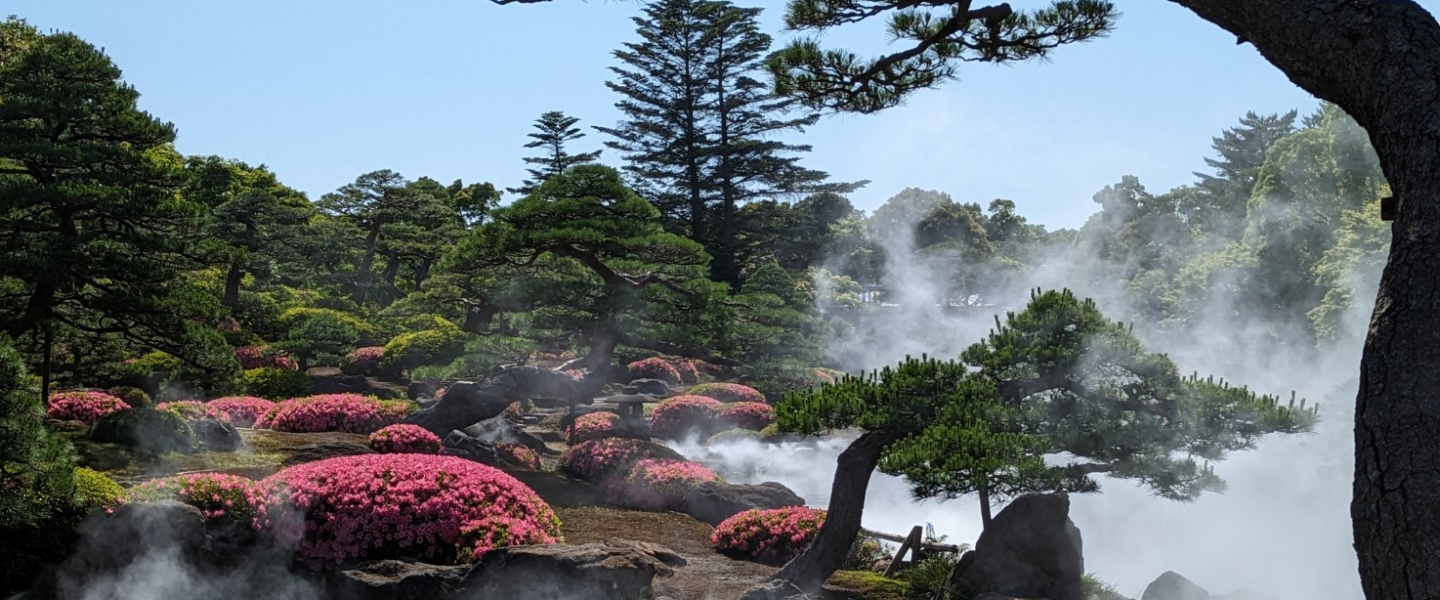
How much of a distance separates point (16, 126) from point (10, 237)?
4.18 feet

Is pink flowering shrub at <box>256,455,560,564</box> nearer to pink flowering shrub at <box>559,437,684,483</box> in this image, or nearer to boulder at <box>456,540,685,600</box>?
boulder at <box>456,540,685,600</box>

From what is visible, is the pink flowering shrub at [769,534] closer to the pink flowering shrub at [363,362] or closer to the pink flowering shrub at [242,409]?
the pink flowering shrub at [242,409]

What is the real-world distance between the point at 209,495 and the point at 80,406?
25.1 feet

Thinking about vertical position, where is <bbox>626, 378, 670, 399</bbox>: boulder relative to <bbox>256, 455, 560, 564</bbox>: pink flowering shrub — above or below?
above

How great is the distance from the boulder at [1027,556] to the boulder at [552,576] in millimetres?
2632

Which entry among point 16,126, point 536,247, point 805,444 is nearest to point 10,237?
point 16,126

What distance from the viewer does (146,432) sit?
12.7 m

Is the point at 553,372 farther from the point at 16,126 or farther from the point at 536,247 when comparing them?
the point at 16,126

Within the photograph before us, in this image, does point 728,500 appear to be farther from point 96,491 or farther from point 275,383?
point 275,383

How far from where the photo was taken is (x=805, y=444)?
63.0 feet

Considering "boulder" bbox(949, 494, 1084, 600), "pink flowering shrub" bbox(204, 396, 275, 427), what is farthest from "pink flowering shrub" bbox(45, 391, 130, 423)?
"boulder" bbox(949, 494, 1084, 600)

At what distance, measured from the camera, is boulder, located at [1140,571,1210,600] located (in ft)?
30.6

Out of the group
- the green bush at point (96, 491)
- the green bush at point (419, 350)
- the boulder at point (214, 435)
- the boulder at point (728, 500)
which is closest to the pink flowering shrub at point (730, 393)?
the green bush at point (419, 350)

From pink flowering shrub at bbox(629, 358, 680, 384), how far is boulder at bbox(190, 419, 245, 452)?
15.2 metres
